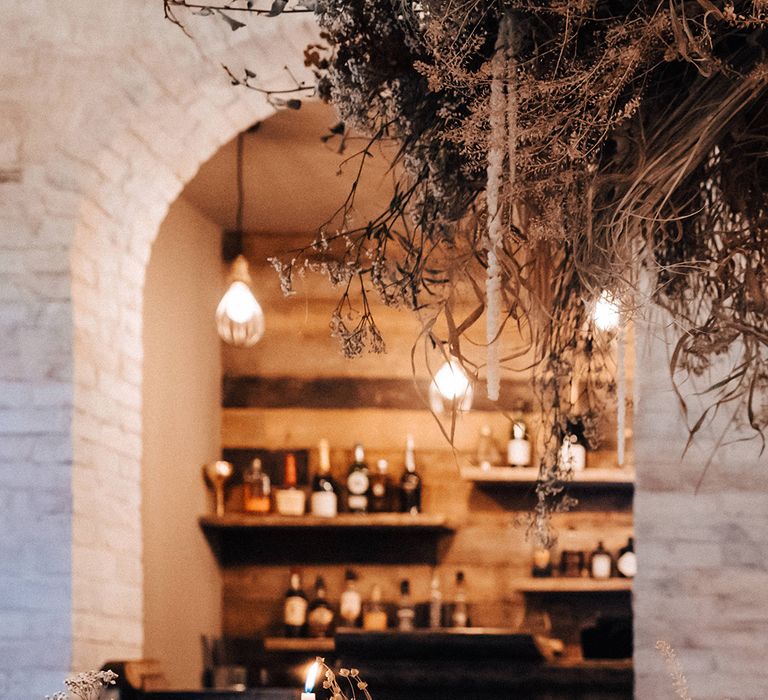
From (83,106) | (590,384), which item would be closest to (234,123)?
(83,106)

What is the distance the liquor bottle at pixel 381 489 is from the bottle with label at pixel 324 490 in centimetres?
18

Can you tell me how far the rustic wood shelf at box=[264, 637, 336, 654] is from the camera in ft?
17.1

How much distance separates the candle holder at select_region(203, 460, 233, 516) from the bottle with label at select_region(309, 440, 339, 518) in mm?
431

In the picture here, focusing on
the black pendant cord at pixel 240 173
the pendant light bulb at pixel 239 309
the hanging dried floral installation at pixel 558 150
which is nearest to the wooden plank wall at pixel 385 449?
the black pendant cord at pixel 240 173

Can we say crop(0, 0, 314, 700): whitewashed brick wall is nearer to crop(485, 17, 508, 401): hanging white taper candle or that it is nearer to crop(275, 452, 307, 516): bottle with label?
crop(485, 17, 508, 401): hanging white taper candle

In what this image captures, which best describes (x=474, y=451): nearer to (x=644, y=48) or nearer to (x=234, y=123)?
(x=234, y=123)

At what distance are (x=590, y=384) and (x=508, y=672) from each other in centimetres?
174

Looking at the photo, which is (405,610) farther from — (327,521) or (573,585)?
(573,585)

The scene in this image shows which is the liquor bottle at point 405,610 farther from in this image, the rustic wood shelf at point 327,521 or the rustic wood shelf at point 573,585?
the rustic wood shelf at point 573,585

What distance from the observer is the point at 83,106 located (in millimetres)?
3043

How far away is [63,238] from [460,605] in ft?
9.92

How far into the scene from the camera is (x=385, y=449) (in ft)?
18.2

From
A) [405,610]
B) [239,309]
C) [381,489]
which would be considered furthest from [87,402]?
[405,610]

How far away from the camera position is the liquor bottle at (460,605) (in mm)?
5297
